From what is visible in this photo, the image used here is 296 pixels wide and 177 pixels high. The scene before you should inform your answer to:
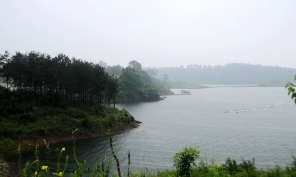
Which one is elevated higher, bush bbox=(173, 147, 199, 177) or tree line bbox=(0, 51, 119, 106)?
tree line bbox=(0, 51, 119, 106)

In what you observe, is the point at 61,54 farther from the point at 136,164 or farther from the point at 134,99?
the point at 134,99

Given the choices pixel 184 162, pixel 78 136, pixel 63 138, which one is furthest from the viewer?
pixel 78 136

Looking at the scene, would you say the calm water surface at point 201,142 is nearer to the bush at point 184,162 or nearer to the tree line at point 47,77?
the tree line at point 47,77

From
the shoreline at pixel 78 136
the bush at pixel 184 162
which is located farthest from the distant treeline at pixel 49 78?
the bush at pixel 184 162

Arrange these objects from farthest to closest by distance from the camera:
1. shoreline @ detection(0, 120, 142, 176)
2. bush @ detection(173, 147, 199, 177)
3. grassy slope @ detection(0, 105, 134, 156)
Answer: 1. grassy slope @ detection(0, 105, 134, 156)
2. shoreline @ detection(0, 120, 142, 176)
3. bush @ detection(173, 147, 199, 177)

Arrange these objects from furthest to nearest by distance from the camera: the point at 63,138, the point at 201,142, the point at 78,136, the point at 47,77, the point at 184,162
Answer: the point at 47,77 < the point at 78,136 < the point at 201,142 < the point at 63,138 < the point at 184,162

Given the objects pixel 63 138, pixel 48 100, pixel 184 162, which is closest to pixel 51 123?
pixel 63 138

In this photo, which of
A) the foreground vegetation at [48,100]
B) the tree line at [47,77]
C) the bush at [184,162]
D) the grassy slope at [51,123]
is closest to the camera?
the bush at [184,162]

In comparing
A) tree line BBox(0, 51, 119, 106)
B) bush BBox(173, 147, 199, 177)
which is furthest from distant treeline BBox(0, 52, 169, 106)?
bush BBox(173, 147, 199, 177)

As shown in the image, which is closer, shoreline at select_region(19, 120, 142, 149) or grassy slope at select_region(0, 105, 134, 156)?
grassy slope at select_region(0, 105, 134, 156)

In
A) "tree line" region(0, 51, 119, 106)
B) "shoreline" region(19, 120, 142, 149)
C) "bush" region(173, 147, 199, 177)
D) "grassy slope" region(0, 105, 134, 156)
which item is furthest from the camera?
"tree line" region(0, 51, 119, 106)

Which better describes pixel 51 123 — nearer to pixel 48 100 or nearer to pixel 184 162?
pixel 48 100

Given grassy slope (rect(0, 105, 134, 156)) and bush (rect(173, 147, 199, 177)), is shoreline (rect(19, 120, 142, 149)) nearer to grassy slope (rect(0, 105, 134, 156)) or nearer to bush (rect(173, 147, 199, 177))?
grassy slope (rect(0, 105, 134, 156))

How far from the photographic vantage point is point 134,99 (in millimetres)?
87625
